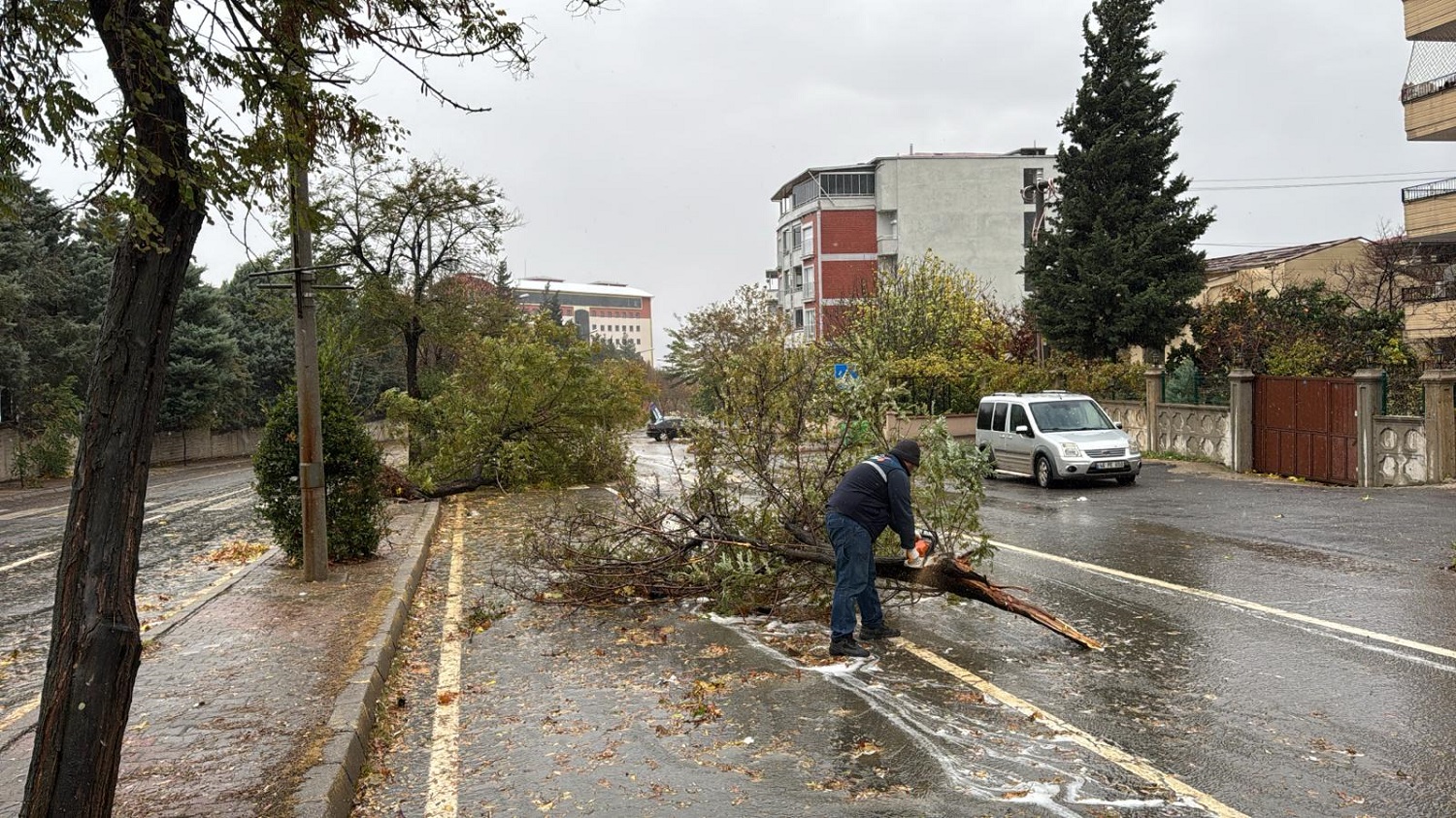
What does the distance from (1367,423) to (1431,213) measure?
14652 millimetres

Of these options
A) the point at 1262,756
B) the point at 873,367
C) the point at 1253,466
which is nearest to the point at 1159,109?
the point at 1253,466

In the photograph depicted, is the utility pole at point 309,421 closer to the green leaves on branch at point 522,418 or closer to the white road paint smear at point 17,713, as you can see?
the white road paint smear at point 17,713

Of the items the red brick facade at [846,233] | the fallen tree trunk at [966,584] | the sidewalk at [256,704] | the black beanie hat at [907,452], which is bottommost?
the sidewalk at [256,704]

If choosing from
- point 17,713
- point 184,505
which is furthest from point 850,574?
point 184,505

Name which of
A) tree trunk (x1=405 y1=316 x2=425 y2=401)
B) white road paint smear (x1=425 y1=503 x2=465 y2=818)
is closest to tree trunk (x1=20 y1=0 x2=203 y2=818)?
white road paint smear (x1=425 y1=503 x2=465 y2=818)

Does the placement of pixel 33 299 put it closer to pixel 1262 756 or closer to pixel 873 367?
pixel 873 367

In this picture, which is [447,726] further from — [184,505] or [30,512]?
[30,512]

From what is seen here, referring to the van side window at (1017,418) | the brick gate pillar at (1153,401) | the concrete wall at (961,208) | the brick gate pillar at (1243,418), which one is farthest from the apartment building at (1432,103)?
the concrete wall at (961,208)

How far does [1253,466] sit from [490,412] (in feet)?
50.8

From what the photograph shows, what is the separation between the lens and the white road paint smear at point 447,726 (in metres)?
4.98

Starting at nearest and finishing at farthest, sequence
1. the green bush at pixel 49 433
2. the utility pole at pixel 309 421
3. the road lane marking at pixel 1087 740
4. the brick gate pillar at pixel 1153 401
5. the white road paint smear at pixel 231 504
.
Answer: the road lane marking at pixel 1087 740 → the utility pole at pixel 309 421 → the white road paint smear at pixel 231 504 → the brick gate pillar at pixel 1153 401 → the green bush at pixel 49 433

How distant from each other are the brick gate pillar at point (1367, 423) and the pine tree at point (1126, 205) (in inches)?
481

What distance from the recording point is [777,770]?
516 centimetres

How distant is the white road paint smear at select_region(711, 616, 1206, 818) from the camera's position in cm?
467
